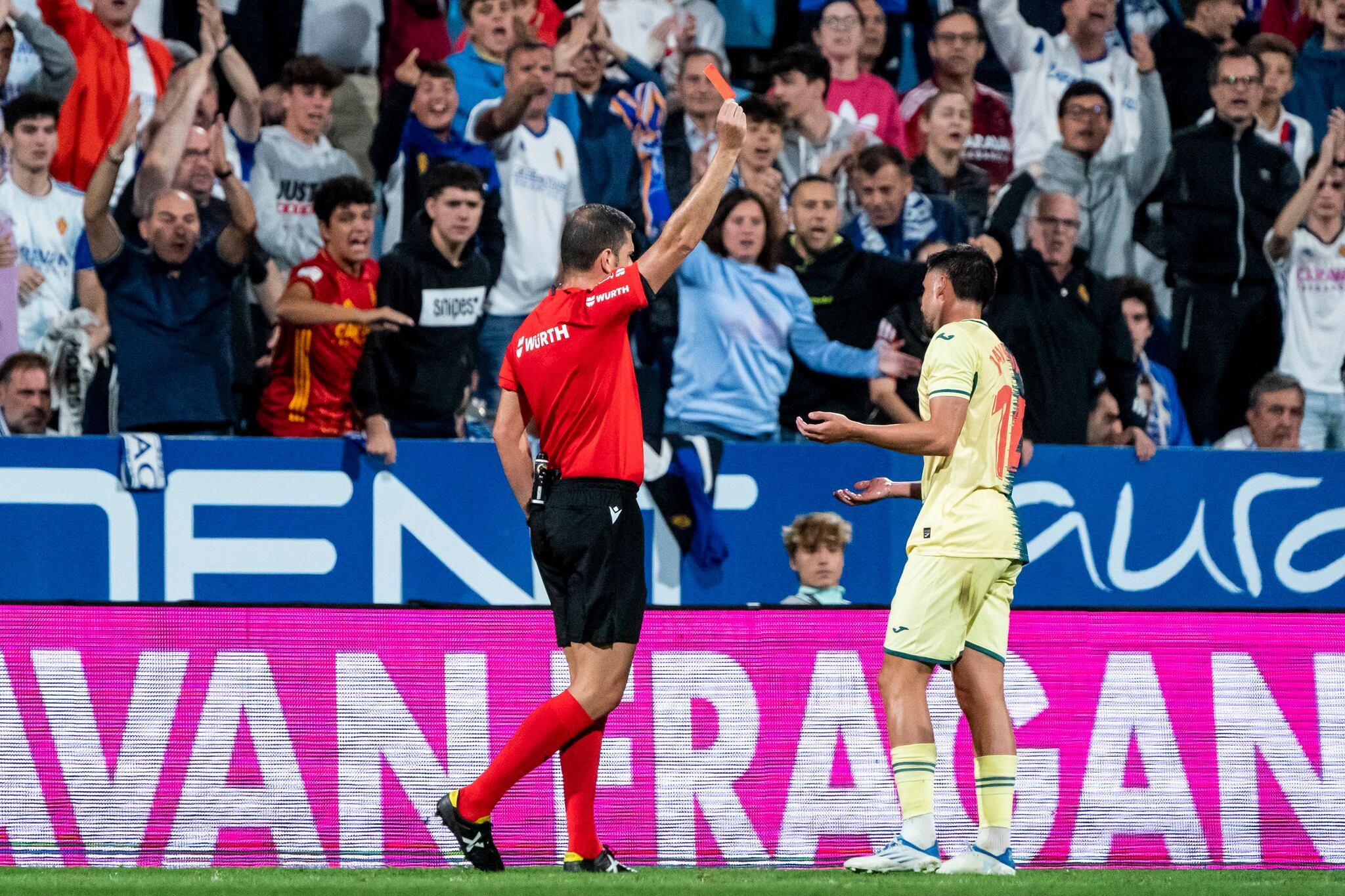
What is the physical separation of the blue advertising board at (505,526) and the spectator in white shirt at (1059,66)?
2.19m

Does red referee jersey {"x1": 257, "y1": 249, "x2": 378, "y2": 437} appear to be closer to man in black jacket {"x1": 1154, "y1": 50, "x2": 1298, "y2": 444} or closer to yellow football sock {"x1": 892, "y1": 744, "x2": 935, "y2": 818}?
yellow football sock {"x1": 892, "y1": 744, "x2": 935, "y2": 818}

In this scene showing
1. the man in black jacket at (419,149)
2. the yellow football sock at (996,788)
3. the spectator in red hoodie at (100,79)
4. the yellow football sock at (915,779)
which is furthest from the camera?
the man in black jacket at (419,149)

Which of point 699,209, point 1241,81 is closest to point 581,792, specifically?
point 699,209

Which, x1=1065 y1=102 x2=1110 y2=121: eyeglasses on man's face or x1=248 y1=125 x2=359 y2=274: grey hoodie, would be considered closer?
x1=248 y1=125 x2=359 y2=274: grey hoodie

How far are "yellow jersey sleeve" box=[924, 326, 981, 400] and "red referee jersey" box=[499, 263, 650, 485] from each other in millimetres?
920

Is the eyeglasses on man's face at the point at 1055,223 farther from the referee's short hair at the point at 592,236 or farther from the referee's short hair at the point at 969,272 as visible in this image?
the referee's short hair at the point at 592,236

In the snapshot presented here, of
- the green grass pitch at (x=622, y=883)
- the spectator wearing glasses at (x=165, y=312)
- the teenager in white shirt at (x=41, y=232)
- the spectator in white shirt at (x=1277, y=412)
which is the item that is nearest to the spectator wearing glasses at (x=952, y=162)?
the spectator in white shirt at (x=1277, y=412)

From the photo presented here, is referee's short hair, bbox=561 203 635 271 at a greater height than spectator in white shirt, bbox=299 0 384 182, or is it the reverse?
spectator in white shirt, bbox=299 0 384 182

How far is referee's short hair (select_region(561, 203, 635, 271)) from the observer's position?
16.8 ft

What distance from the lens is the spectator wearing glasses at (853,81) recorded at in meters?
10.4

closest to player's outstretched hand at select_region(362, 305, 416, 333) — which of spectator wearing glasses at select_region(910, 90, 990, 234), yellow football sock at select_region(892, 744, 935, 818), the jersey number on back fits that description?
spectator wearing glasses at select_region(910, 90, 990, 234)

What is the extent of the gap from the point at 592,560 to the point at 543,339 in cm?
71

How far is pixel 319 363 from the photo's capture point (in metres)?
9.02

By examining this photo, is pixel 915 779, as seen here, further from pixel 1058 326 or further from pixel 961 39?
pixel 961 39
